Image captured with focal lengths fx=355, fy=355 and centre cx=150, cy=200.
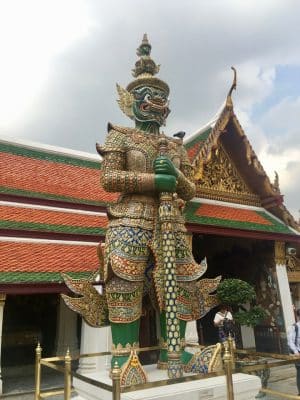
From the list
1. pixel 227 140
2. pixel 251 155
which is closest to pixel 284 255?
pixel 251 155

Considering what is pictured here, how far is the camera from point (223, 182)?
864cm

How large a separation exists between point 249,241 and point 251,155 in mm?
2235

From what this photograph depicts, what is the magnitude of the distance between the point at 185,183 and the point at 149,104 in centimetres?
96

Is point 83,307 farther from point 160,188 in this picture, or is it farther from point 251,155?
point 251,155

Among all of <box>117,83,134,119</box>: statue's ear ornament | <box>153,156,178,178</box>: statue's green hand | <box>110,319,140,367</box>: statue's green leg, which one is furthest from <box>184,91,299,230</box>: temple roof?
<box>110,319,140,367</box>: statue's green leg

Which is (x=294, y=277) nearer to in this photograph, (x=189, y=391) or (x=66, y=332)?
(x=66, y=332)

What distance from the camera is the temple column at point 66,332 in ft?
28.3

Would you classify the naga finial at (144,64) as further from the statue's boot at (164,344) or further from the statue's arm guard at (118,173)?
the statue's boot at (164,344)

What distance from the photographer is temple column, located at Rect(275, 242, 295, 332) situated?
8.15m

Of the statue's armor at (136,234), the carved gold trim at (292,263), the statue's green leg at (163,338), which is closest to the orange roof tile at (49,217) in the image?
the statue's armor at (136,234)

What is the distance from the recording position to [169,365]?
3023 mm

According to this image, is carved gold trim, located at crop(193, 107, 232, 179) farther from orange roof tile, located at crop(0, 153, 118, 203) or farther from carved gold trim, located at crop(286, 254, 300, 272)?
carved gold trim, located at crop(286, 254, 300, 272)

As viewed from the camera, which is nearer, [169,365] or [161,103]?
[169,365]

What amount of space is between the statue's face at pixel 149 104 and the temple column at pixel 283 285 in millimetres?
5962
